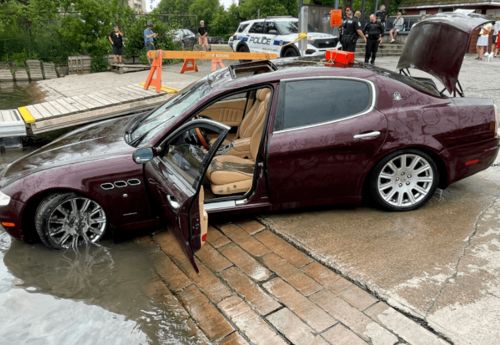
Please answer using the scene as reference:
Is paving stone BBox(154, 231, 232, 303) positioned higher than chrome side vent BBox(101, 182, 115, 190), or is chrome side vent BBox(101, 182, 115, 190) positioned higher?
chrome side vent BBox(101, 182, 115, 190)

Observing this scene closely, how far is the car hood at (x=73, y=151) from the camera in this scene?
4.01 meters

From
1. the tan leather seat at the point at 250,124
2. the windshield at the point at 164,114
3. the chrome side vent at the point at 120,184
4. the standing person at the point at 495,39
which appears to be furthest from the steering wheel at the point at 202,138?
the standing person at the point at 495,39

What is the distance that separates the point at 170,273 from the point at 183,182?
93 cm

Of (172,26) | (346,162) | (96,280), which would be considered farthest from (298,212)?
(172,26)

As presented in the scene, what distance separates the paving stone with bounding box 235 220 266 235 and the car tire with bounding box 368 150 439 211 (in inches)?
43.6

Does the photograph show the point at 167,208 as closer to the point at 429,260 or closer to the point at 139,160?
the point at 139,160

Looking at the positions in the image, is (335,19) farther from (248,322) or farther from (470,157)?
(248,322)

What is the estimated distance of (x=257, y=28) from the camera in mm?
16203

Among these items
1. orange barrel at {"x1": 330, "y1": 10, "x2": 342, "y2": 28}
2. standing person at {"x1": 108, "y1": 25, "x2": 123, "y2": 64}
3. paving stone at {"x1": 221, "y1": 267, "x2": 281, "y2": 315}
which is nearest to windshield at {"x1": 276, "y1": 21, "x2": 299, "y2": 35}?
orange barrel at {"x1": 330, "y1": 10, "x2": 342, "y2": 28}

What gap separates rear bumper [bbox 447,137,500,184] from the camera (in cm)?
426

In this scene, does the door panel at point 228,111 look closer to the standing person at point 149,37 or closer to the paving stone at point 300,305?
the paving stone at point 300,305

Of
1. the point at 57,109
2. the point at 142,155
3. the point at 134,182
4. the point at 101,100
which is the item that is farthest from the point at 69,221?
the point at 101,100

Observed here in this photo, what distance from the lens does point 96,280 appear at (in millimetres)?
3746

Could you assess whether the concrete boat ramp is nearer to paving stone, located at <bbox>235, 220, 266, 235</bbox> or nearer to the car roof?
the car roof
